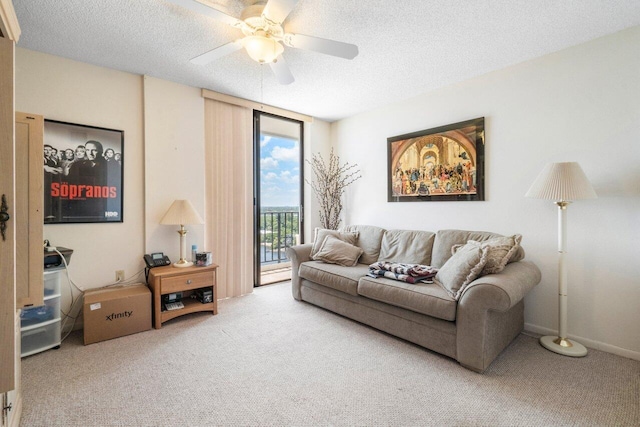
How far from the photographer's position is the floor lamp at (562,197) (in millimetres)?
2023

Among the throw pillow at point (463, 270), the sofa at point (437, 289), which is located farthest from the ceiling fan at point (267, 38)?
the sofa at point (437, 289)

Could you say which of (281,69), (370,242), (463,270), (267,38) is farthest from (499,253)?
(267,38)

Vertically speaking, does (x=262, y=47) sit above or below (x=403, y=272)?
above

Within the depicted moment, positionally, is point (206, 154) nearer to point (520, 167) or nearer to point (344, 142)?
point (344, 142)

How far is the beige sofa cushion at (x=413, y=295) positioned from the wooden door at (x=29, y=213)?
214 cm

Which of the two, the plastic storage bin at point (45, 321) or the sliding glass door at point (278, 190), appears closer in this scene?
the plastic storage bin at point (45, 321)

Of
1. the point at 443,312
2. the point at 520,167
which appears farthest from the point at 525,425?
the point at 520,167

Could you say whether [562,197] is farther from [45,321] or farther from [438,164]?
[45,321]

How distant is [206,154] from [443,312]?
288cm

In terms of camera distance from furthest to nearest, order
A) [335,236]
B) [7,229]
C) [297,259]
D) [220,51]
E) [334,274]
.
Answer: [335,236] → [297,259] → [334,274] → [220,51] → [7,229]

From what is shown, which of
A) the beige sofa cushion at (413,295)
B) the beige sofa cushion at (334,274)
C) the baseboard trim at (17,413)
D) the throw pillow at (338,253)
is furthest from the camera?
the throw pillow at (338,253)

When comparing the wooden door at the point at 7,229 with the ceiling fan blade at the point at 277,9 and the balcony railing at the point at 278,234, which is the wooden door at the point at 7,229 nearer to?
the ceiling fan blade at the point at 277,9

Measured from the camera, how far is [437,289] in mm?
2197

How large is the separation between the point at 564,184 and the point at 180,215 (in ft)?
10.6
